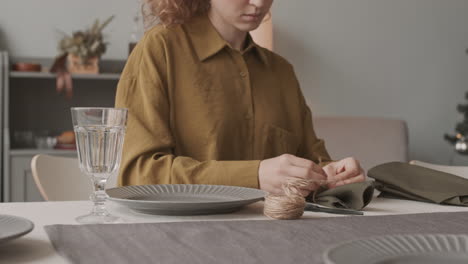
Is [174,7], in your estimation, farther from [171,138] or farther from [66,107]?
[66,107]

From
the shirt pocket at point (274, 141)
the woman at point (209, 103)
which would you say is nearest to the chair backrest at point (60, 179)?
the woman at point (209, 103)

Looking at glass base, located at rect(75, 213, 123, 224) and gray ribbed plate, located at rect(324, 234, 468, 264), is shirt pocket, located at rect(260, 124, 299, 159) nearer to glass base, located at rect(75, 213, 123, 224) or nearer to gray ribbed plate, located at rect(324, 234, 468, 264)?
glass base, located at rect(75, 213, 123, 224)

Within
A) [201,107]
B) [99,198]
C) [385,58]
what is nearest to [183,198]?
[99,198]

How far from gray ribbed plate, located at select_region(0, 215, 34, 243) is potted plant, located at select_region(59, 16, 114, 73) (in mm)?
2829

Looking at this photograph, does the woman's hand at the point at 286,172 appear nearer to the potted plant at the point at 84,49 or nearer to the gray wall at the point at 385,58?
the potted plant at the point at 84,49

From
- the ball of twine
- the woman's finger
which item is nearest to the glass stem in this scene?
the ball of twine

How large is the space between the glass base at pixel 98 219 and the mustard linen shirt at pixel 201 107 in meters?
0.36

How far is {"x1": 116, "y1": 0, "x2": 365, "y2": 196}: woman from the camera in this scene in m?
1.36

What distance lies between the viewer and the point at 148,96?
1.50 metres

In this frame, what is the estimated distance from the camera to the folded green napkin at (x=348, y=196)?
1098 millimetres

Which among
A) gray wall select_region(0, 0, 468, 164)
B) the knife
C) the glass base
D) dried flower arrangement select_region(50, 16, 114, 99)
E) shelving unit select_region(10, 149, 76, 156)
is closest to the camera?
the glass base

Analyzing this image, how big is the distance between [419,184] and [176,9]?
0.75m

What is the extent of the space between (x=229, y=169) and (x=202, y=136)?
317mm

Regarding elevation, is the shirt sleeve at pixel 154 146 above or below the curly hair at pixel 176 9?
below
